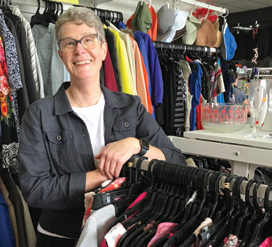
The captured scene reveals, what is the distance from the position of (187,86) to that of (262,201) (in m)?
2.36

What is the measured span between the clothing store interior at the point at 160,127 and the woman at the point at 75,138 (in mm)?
10

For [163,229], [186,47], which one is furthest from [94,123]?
[186,47]

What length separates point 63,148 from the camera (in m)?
1.05

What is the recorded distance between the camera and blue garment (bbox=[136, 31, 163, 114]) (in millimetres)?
2451

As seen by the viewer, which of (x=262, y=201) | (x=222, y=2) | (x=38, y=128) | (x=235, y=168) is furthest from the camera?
(x=222, y=2)

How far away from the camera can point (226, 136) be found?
1.43m

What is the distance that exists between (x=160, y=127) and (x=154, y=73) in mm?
1305

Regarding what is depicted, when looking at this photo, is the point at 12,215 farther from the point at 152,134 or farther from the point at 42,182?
the point at 152,134

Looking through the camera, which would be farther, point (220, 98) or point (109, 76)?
point (220, 98)

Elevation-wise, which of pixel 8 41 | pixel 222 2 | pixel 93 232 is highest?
pixel 222 2

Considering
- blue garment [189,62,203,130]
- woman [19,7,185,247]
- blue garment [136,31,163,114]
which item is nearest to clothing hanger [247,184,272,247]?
woman [19,7,185,247]

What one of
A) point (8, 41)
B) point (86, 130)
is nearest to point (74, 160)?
point (86, 130)

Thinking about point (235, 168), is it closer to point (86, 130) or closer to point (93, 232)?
point (86, 130)

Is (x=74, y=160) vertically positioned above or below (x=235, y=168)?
above
